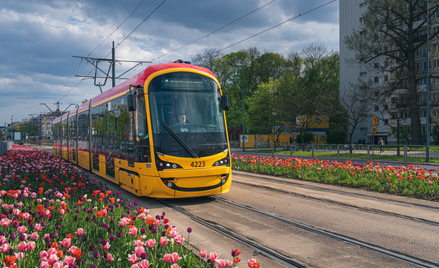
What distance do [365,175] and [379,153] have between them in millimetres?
9240

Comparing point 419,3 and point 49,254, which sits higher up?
point 419,3

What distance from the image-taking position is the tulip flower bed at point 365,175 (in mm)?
9094

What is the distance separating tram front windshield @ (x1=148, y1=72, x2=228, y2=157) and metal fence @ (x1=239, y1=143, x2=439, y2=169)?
11767 mm

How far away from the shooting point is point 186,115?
26.0 ft

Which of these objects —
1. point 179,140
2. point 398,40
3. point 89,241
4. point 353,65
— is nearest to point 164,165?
point 179,140

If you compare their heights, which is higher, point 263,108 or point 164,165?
point 263,108

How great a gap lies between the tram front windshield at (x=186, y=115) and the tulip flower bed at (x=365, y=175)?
473 cm

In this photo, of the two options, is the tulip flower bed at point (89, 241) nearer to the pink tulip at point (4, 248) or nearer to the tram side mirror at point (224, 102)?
the pink tulip at point (4, 248)

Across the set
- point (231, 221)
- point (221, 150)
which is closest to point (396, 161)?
point (221, 150)

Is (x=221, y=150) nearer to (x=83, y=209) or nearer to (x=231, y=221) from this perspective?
(x=231, y=221)

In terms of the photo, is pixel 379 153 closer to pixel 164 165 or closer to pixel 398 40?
pixel 398 40

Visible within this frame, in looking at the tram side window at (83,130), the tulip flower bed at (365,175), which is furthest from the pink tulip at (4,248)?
the tram side window at (83,130)

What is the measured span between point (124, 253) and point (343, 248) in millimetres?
2996

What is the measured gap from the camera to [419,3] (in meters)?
30.5
